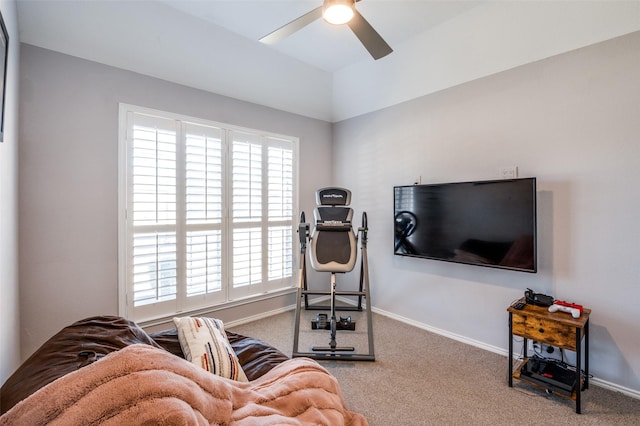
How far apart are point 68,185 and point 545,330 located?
392 centimetres

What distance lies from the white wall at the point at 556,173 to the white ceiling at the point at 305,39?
0.58 ft

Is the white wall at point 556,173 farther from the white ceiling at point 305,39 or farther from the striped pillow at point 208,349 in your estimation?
the striped pillow at point 208,349

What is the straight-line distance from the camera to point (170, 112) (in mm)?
2943

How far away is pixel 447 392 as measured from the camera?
7.36 ft

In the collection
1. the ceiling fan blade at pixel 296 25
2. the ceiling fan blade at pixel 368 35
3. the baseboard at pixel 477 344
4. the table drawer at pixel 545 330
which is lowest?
the baseboard at pixel 477 344

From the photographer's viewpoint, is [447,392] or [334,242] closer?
[447,392]

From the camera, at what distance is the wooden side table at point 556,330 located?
2.01 metres

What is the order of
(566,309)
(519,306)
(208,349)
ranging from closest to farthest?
(208,349) < (566,309) < (519,306)

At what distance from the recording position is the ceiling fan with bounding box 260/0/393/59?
1.93 metres

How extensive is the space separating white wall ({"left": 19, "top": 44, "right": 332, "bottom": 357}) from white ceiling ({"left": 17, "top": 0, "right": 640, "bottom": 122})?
8.0 inches

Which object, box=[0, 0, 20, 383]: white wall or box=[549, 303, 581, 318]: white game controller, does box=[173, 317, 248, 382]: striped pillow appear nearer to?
box=[0, 0, 20, 383]: white wall

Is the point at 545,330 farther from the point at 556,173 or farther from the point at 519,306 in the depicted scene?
the point at 556,173

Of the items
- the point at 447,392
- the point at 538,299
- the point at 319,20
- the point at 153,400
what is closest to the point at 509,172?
the point at 538,299

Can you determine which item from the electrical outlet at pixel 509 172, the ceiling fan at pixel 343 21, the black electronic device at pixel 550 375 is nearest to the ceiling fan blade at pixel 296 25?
the ceiling fan at pixel 343 21
